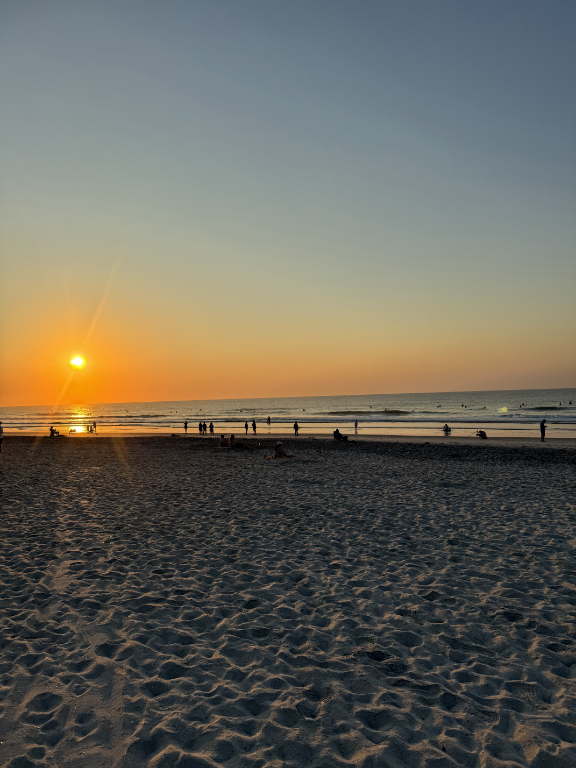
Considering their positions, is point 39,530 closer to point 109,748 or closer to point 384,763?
point 109,748

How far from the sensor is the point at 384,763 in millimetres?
3344

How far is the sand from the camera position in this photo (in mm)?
3594

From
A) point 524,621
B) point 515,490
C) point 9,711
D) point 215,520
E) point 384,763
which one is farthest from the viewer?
point 515,490

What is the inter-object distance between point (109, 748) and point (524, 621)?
15.6ft

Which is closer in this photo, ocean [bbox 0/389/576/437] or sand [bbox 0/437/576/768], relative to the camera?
sand [bbox 0/437/576/768]

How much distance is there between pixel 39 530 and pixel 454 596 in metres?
8.30

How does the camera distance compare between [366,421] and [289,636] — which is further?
[366,421]

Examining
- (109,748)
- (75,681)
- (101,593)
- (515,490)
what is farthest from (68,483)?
(515,490)

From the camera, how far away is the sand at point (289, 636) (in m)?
3.59

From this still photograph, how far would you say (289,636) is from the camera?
5215 mm

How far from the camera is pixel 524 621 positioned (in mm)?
5535

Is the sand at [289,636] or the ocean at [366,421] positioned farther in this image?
the ocean at [366,421]

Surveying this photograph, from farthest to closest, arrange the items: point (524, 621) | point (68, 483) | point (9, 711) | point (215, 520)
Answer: point (68, 483), point (215, 520), point (524, 621), point (9, 711)

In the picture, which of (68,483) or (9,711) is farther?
(68,483)
